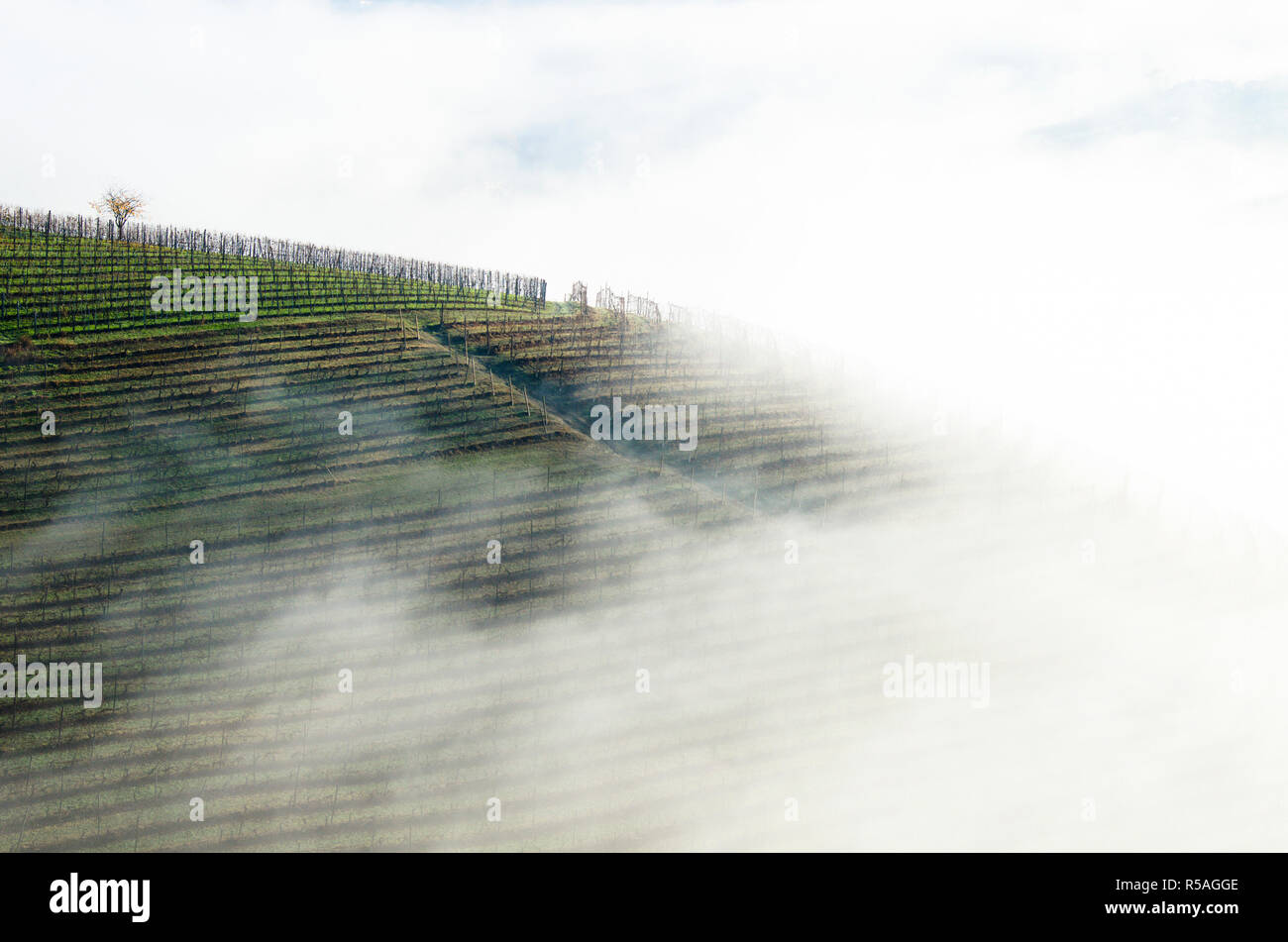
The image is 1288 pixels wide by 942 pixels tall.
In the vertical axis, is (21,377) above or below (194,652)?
above

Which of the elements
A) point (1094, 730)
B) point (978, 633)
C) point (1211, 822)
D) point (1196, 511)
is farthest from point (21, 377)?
point (1196, 511)

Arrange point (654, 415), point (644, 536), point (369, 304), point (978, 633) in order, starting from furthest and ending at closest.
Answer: point (369, 304)
point (654, 415)
point (644, 536)
point (978, 633)

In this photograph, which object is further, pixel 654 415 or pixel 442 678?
pixel 654 415

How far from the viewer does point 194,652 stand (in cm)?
4750

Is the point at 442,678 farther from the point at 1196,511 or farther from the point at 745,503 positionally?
the point at 1196,511

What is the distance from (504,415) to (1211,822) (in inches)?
2019

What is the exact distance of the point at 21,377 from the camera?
7125 cm

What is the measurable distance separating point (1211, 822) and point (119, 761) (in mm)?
48159

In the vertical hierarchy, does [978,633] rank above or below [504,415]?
below

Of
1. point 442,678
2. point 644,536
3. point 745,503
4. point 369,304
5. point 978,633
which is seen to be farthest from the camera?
point 369,304

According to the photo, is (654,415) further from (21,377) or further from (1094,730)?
(21,377)

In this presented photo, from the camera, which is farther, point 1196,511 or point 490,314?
point 490,314

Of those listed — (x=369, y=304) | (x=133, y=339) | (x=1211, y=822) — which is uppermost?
(x=369, y=304)

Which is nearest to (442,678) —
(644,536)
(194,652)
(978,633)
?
(194,652)
